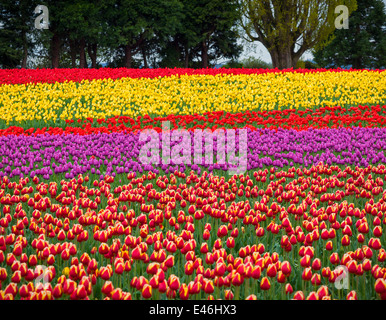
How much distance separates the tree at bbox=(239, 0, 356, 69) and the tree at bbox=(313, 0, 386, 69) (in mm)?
16111

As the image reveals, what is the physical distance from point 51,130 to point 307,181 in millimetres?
7073

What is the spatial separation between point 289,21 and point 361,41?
18.5 metres

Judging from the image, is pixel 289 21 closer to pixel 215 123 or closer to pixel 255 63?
pixel 255 63

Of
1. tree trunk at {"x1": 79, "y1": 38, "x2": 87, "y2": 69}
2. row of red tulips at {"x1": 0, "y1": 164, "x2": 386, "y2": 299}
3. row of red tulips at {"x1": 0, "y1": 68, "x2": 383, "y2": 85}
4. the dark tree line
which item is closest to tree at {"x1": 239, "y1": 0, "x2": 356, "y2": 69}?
the dark tree line

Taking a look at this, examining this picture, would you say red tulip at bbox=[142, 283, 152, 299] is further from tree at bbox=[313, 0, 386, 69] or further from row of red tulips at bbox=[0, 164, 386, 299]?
tree at bbox=[313, 0, 386, 69]

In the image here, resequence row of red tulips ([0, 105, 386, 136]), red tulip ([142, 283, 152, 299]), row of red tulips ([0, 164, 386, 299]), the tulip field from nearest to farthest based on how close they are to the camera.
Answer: red tulip ([142, 283, 152, 299]), row of red tulips ([0, 164, 386, 299]), the tulip field, row of red tulips ([0, 105, 386, 136])

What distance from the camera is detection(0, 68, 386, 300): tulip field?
3135 mm

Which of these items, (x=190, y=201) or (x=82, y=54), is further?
(x=82, y=54)

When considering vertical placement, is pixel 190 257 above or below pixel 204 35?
below

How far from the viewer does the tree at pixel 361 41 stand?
4584 centimetres

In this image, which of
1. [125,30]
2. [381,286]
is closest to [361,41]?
[125,30]

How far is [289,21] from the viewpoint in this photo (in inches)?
1208
